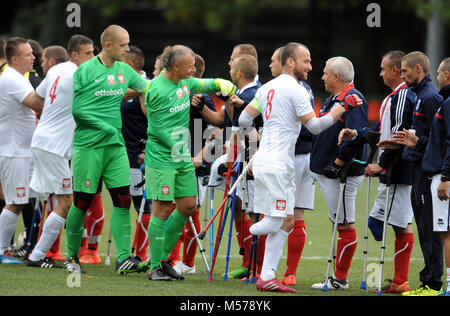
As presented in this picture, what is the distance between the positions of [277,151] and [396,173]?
1.43 meters

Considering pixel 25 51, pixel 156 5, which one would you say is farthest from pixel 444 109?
→ pixel 156 5

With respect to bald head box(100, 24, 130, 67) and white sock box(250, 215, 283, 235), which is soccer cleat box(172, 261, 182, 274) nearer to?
white sock box(250, 215, 283, 235)

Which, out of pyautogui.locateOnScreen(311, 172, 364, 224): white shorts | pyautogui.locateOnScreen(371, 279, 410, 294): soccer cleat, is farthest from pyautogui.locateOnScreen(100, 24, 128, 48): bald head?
pyautogui.locateOnScreen(371, 279, 410, 294): soccer cleat

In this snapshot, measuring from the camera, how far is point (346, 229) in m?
9.12

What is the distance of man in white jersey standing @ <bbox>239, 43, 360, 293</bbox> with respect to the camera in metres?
8.24

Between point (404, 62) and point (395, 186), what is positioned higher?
point (404, 62)

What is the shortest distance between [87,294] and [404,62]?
12.4 feet

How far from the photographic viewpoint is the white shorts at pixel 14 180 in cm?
1038

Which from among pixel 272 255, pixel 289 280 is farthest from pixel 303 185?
pixel 272 255

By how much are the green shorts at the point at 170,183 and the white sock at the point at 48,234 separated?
1.40 meters

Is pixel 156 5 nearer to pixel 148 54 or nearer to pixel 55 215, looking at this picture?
pixel 148 54

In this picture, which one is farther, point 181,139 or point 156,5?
point 156,5

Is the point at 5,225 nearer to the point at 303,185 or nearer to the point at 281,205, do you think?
the point at 303,185

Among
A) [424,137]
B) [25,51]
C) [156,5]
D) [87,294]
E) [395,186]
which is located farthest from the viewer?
[156,5]
